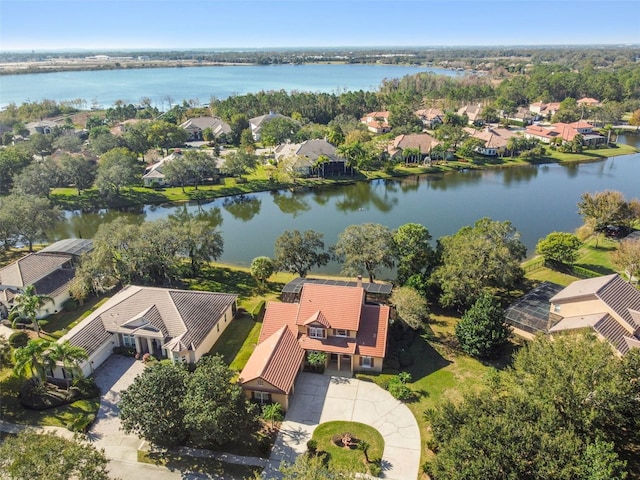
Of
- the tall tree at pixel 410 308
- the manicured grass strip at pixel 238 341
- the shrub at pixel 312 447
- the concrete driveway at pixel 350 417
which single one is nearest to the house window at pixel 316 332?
the concrete driveway at pixel 350 417

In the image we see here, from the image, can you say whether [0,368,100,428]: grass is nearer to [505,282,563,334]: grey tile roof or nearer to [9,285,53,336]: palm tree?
[9,285,53,336]: palm tree

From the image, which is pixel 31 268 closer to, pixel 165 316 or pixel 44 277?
pixel 44 277

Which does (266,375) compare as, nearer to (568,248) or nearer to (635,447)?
(635,447)

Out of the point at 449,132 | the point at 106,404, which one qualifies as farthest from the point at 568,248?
the point at 449,132

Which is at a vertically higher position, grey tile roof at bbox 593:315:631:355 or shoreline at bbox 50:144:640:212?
grey tile roof at bbox 593:315:631:355

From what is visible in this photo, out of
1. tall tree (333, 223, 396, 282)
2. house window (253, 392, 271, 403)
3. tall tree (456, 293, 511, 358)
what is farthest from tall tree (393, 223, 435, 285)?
house window (253, 392, 271, 403)
